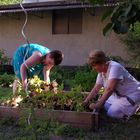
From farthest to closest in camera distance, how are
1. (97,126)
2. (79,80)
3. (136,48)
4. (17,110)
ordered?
1. (136,48)
2. (79,80)
3. (17,110)
4. (97,126)

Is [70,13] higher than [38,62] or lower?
higher

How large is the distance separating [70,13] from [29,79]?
347 inches

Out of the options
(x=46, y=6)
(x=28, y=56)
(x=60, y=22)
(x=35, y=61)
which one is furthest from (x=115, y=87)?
(x=60, y=22)

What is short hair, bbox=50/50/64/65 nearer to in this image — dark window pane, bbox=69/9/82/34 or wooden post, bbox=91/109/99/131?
wooden post, bbox=91/109/99/131

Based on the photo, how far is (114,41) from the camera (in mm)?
14562

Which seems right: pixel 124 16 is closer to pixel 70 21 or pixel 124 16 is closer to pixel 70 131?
pixel 70 131

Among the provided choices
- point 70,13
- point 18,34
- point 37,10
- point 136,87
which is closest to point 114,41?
point 70,13

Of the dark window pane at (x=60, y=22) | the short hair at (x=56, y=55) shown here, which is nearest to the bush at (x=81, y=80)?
the dark window pane at (x=60, y=22)

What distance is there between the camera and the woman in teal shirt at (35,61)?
6.49 meters

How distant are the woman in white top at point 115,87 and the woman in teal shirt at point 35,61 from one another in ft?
2.22

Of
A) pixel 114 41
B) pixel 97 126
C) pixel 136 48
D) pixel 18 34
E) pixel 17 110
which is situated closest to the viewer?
pixel 97 126

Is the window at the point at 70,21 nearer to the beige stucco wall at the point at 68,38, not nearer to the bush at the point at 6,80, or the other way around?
the beige stucco wall at the point at 68,38

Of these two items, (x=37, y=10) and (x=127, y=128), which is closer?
(x=127, y=128)

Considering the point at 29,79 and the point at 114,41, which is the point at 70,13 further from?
the point at 29,79
